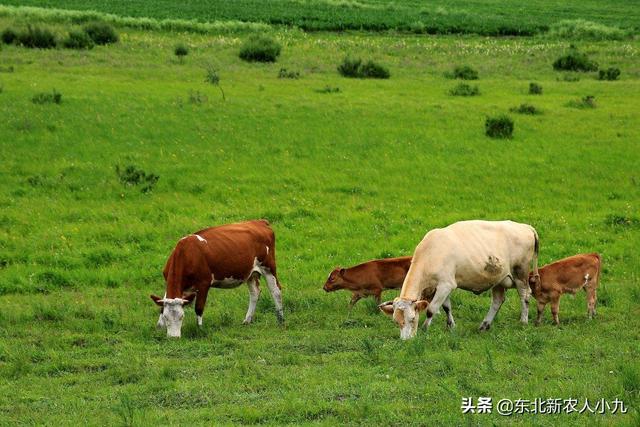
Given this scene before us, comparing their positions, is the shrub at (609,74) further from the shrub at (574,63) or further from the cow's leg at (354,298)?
the cow's leg at (354,298)

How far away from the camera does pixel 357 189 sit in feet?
84.1

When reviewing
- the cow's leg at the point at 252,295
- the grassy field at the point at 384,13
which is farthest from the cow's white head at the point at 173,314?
the grassy field at the point at 384,13

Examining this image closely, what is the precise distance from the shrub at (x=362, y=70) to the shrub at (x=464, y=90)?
5.46 m

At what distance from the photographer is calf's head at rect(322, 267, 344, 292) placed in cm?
1706

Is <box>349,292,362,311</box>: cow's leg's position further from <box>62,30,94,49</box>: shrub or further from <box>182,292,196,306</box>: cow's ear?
<box>62,30,94,49</box>: shrub

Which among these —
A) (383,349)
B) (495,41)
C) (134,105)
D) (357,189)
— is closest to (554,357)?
(383,349)

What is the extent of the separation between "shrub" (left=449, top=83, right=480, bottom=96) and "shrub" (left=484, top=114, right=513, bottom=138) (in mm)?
6936

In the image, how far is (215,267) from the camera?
52.0ft

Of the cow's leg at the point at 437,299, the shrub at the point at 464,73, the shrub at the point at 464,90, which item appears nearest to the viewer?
the cow's leg at the point at 437,299

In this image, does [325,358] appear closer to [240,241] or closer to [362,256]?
[240,241]

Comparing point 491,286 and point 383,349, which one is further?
point 491,286

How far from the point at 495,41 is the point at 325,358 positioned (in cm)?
5109

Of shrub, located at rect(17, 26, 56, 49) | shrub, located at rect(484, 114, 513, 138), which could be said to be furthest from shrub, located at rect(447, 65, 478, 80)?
shrub, located at rect(17, 26, 56, 49)

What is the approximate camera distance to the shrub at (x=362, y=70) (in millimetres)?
42438
